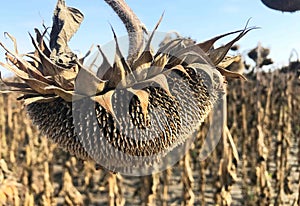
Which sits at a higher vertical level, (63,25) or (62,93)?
(63,25)

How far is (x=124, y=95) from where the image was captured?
726 millimetres

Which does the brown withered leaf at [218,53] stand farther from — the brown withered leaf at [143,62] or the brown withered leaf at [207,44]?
the brown withered leaf at [143,62]

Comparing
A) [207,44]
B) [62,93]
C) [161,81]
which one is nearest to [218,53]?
[207,44]

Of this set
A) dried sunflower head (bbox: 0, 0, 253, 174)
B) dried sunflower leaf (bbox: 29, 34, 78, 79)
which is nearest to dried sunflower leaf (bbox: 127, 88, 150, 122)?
Result: dried sunflower head (bbox: 0, 0, 253, 174)

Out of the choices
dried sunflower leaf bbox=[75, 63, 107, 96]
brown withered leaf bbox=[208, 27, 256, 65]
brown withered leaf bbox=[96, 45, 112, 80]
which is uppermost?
brown withered leaf bbox=[208, 27, 256, 65]

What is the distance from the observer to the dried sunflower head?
72 cm

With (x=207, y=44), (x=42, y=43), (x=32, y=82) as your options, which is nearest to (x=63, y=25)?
(x=42, y=43)

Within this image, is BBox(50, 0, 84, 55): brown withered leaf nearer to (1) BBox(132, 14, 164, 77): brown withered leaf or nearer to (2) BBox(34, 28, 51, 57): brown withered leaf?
(2) BBox(34, 28, 51, 57): brown withered leaf

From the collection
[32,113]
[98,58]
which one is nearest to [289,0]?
[98,58]

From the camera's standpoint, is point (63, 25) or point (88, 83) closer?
point (88, 83)

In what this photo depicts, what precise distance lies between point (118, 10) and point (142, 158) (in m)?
0.26

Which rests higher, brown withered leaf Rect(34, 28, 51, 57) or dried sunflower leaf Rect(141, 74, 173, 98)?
brown withered leaf Rect(34, 28, 51, 57)

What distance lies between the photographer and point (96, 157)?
30.4 inches

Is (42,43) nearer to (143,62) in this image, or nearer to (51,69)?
(51,69)
